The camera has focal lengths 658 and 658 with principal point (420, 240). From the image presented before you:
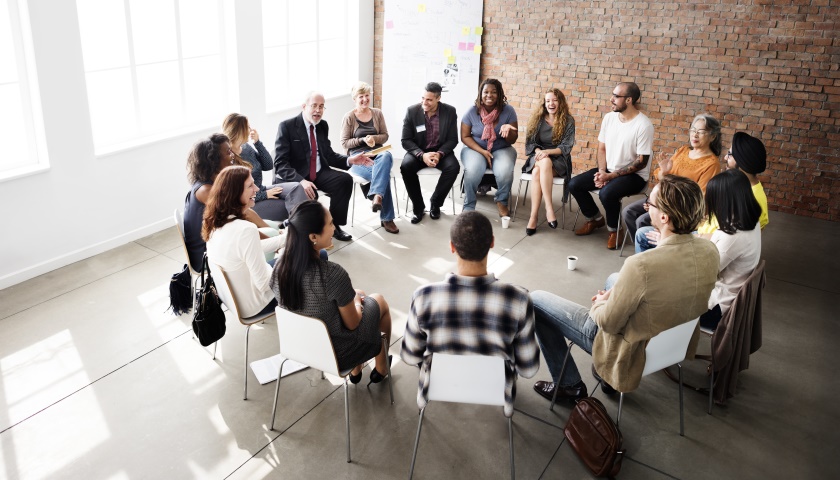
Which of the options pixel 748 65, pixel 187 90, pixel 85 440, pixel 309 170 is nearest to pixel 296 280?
pixel 85 440

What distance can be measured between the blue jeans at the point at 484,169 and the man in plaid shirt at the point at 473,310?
3.84m

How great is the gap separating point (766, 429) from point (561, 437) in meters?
1.20

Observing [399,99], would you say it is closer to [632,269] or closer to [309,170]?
[309,170]

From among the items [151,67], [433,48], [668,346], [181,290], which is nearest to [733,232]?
[668,346]

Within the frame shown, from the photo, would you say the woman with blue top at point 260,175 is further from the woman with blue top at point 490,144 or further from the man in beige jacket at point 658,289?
the man in beige jacket at point 658,289

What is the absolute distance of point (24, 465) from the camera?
11.0 ft

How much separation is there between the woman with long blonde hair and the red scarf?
14.9 inches

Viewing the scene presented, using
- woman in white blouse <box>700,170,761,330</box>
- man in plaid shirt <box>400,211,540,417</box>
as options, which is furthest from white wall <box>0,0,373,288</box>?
woman in white blouse <box>700,170,761,330</box>

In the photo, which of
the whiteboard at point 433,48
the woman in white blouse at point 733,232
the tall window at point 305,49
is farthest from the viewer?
the whiteboard at point 433,48

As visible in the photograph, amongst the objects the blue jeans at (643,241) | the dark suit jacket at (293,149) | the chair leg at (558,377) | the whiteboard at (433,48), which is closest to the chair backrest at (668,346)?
the chair leg at (558,377)

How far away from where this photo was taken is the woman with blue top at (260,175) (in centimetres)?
527

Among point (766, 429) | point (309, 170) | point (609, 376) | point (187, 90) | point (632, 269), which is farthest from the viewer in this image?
point (187, 90)

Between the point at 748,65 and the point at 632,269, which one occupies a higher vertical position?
the point at 748,65

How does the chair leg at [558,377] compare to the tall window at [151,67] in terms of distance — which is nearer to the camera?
the chair leg at [558,377]
